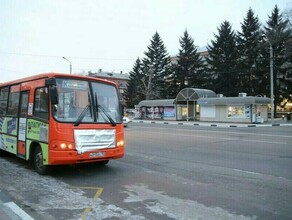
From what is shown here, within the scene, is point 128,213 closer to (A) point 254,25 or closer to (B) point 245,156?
(B) point 245,156

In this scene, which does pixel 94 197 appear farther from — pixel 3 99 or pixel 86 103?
pixel 3 99

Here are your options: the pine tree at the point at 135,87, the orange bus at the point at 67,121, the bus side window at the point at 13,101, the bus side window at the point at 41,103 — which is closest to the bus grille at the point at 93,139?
the orange bus at the point at 67,121

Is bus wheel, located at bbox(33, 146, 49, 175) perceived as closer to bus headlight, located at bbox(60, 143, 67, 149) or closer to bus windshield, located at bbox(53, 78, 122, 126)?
bus headlight, located at bbox(60, 143, 67, 149)

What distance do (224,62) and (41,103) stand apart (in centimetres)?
5845

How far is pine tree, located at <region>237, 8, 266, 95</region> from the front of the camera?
59719 millimetres

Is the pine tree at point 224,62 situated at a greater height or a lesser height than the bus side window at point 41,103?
greater

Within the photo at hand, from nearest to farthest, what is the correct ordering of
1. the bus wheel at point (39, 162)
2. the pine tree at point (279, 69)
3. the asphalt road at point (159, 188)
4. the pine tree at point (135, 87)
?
the asphalt road at point (159, 188) → the bus wheel at point (39, 162) → the pine tree at point (279, 69) → the pine tree at point (135, 87)

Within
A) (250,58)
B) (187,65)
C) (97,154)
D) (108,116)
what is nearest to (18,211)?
(97,154)

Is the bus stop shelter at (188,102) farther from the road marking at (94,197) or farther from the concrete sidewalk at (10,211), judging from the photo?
the concrete sidewalk at (10,211)

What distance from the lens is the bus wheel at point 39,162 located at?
28.5 ft

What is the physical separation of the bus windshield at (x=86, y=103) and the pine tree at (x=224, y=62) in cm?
5453

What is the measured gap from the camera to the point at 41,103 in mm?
8750

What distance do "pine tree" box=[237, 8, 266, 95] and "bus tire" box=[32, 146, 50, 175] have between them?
179 ft

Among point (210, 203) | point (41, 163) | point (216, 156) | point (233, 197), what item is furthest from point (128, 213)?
point (216, 156)
